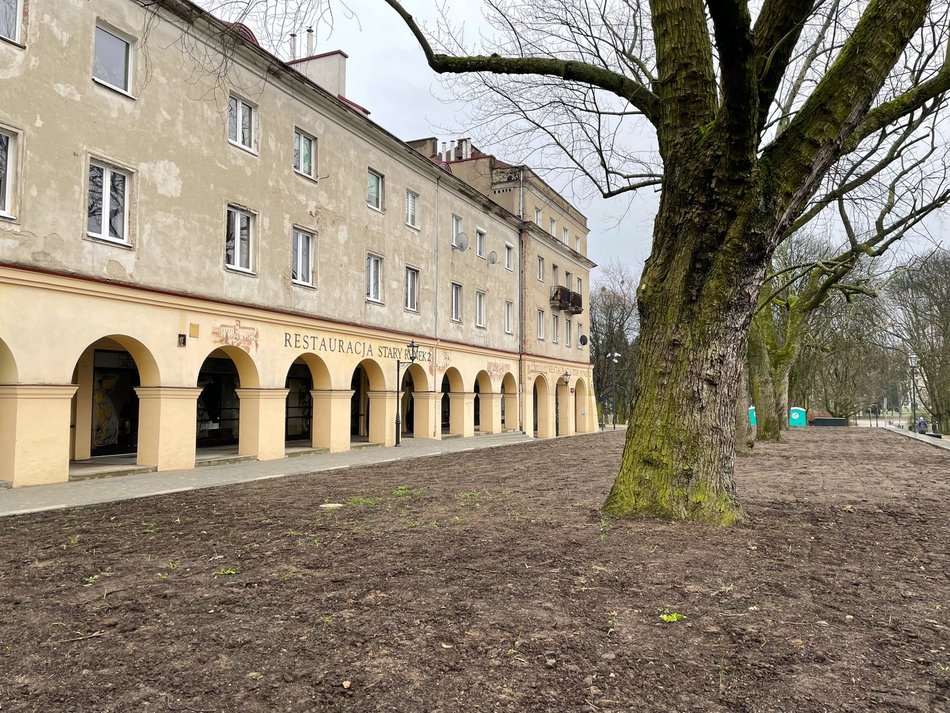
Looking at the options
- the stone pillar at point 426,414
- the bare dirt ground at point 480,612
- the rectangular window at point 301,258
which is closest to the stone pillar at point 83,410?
the rectangular window at point 301,258

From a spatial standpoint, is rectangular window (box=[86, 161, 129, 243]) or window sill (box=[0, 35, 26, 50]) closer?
window sill (box=[0, 35, 26, 50])

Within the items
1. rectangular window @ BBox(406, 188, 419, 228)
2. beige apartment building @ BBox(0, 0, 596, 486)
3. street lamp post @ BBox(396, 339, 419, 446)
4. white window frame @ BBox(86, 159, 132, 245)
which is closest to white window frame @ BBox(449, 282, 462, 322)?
beige apartment building @ BBox(0, 0, 596, 486)

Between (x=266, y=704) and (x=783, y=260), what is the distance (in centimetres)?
3061

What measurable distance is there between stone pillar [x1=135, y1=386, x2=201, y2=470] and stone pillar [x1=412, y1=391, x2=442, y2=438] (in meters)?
10.8

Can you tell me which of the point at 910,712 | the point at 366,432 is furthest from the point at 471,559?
the point at 366,432

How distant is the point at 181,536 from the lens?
255 inches

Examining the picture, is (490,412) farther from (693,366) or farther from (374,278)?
(693,366)

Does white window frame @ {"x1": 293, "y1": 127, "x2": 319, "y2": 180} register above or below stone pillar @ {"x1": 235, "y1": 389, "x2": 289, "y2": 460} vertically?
above

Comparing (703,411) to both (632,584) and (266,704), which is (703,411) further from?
(266,704)

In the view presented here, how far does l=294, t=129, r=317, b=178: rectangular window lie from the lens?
691 inches

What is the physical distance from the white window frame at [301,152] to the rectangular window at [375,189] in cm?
261

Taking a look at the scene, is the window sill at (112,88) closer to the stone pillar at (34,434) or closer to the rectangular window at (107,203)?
the rectangular window at (107,203)

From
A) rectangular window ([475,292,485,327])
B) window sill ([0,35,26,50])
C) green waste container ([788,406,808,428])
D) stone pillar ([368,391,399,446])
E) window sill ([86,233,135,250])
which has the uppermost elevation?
window sill ([0,35,26,50])

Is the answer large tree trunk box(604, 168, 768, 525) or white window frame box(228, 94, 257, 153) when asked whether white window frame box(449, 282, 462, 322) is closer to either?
white window frame box(228, 94, 257, 153)
